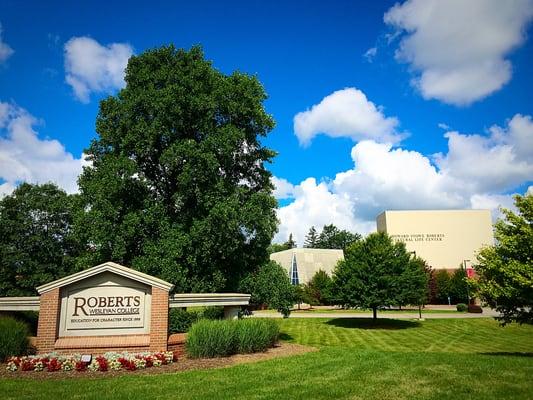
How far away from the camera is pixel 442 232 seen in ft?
243

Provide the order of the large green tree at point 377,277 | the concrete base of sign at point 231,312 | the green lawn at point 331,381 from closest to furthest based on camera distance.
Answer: the green lawn at point 331,381 → the concrete base of sign at point 231,312 → the large green tree at point 377,277

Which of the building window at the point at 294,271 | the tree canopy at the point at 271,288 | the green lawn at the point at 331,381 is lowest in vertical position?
the green lawn at the point at 331,381

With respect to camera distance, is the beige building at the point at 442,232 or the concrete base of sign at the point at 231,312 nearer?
the concrete base of sign at the point at 231,312

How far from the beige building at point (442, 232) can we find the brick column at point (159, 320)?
213 ft

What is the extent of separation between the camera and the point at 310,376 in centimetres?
977

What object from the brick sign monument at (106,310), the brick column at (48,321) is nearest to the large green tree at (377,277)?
the brick sign monument at (106,310)

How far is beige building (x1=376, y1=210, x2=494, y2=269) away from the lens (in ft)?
240

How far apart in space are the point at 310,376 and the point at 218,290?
431 inches

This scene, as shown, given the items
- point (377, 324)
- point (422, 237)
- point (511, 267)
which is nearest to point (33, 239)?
point (377, 324)

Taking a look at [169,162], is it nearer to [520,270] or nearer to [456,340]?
[520,270]

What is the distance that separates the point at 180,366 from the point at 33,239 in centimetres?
2444

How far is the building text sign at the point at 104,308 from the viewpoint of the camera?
1292 centimetres

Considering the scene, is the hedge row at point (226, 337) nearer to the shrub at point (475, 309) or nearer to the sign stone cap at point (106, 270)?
the sign stone cap at point (106, 270)

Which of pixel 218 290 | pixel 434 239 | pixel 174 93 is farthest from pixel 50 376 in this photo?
pixel 434 239
